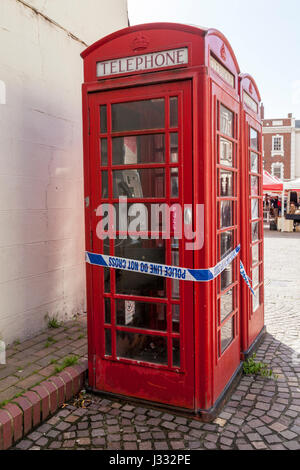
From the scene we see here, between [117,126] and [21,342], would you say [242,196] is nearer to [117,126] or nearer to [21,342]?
[117,126]

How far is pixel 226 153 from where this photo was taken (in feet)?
11.2

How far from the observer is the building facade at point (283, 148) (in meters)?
43.8

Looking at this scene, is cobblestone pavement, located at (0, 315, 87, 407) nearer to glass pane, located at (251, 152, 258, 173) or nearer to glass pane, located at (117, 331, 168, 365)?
glass pane, located at (117, 331, 168, 365)

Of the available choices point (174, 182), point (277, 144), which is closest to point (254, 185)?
point (174, 182)

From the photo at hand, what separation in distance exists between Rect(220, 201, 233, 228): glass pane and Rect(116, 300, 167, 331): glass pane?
873 mm

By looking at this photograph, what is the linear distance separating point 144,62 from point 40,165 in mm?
1888

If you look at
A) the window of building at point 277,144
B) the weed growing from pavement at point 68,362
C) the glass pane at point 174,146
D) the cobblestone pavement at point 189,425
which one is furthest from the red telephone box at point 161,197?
the window of building at point 277,144

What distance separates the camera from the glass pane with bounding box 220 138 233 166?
3.29 m

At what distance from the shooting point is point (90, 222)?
3.30 metres

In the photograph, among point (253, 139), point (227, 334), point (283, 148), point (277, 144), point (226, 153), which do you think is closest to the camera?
point (226, 153)

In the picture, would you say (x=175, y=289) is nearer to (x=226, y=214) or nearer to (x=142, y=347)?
(x=142, y=347)

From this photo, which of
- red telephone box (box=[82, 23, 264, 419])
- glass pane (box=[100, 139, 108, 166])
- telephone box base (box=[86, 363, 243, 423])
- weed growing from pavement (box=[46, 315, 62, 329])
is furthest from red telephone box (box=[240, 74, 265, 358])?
weed growing from pavement (box=[46, 315, 62, 329])

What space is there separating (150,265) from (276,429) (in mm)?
1524

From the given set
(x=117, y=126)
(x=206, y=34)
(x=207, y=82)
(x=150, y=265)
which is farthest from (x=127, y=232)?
(x=206, y=34)
